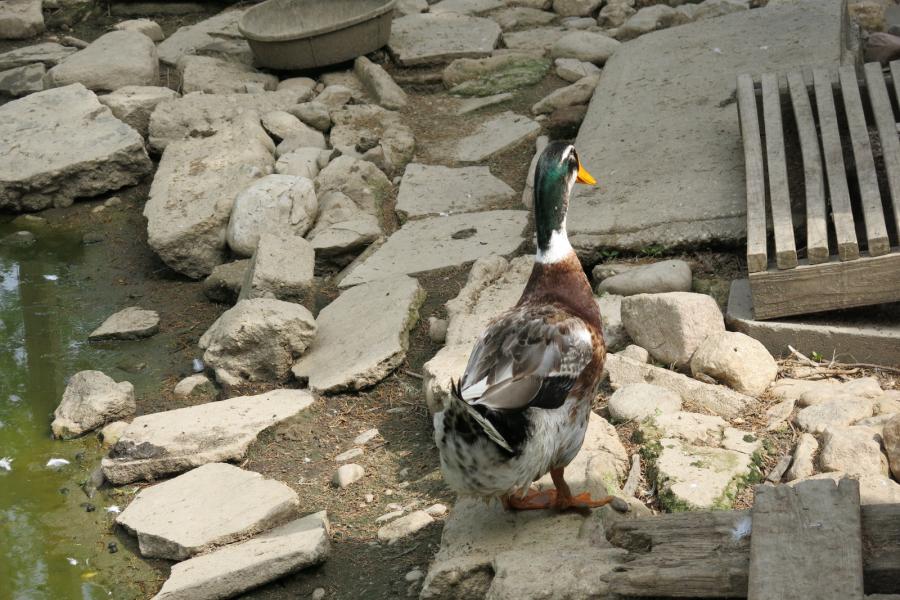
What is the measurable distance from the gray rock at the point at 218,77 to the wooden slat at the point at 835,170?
436 centimetres

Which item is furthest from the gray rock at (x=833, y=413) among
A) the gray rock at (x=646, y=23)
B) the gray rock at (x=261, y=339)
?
the gray rock at (x=646, y=23)

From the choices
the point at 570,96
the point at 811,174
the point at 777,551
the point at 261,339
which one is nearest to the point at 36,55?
the point at 570,96

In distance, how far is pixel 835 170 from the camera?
466 centimetres

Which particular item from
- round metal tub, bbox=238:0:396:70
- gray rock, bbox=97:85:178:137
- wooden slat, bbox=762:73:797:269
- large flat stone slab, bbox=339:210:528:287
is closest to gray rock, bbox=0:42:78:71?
gray rock, bbox=97:85:178:137

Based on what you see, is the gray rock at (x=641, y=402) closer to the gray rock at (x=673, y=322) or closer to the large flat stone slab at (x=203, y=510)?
the gray rock at (x=673, y=322)

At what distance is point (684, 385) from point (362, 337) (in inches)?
64.1

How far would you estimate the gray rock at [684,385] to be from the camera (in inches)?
159

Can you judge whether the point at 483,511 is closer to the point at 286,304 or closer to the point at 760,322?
the point at 760,322

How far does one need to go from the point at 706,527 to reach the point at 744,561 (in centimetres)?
20

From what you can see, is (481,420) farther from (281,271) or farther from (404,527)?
(281,271)

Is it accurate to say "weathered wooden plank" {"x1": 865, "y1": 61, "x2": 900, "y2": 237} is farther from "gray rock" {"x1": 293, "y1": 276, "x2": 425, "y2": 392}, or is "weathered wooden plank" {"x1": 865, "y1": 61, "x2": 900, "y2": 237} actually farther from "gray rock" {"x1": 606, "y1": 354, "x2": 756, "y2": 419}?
"gray rock" {"x1": 293, "y1": 276, "x2": 425, "y2": 392}

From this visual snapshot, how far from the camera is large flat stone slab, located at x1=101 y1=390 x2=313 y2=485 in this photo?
4.46 meters

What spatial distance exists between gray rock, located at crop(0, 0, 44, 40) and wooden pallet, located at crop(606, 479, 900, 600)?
28.2 ft

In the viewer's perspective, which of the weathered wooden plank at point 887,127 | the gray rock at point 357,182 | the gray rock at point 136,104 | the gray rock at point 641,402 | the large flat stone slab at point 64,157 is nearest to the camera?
the gray rock at point 641,402
